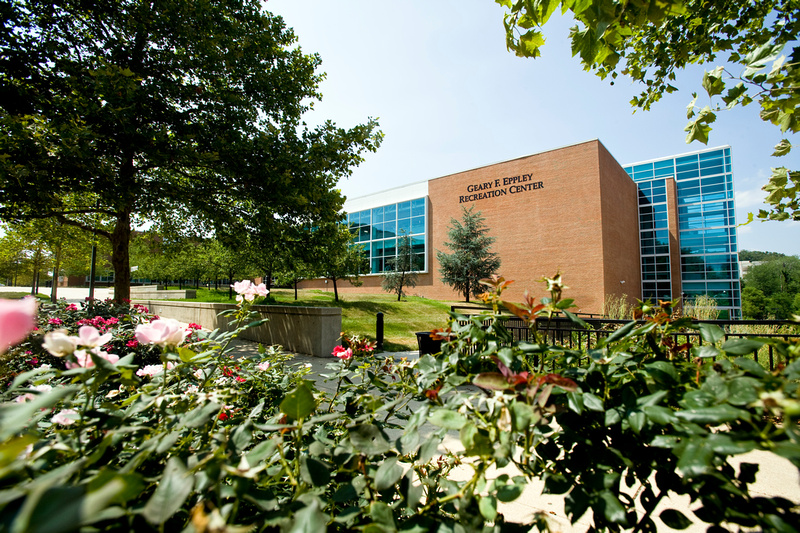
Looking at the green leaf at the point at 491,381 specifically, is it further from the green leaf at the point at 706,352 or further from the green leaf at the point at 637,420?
the green leaf at the point at 706,352

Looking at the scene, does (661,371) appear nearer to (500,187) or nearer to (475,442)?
(475,442)

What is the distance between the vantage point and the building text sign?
26.0 meters

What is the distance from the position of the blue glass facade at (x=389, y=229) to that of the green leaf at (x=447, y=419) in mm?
29686

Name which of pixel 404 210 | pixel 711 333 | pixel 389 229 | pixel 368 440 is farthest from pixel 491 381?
pixel 389 229

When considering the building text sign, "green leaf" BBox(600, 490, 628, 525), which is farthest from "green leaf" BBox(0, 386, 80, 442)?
the building text sign

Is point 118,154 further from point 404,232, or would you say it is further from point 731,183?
point 731,183

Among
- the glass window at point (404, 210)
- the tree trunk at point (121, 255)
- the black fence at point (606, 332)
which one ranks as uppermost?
the glass window at point (404, 210)

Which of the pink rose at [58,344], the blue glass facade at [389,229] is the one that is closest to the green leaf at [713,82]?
the pink rose at [58,344]

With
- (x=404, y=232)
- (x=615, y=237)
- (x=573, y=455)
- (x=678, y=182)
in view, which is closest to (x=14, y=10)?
(x=573, y=455)

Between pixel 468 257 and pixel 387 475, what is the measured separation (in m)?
25.5

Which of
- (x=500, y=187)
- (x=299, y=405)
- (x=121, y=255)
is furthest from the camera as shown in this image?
(x=500, y=187)

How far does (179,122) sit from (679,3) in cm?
1004

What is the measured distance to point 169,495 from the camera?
59 cm

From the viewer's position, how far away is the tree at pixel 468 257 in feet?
83.4
